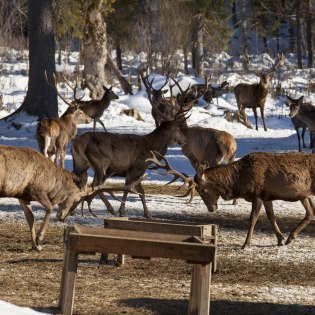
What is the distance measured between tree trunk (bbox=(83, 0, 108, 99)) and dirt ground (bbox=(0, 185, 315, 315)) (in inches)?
759

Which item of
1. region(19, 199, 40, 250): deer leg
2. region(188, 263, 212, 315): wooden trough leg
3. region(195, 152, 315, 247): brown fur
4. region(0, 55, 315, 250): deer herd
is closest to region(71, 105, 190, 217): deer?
region(0, 55, 315, 250): deer herd

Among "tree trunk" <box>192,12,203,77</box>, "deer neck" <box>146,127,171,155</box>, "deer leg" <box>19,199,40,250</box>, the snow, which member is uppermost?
"tree trunk" <box>192,12,203,77</box>

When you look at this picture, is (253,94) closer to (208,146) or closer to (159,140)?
(208,146)

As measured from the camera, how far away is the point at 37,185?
458 inches

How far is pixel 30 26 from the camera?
27.4 m

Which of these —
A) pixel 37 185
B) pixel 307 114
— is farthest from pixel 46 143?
pixel 307 114

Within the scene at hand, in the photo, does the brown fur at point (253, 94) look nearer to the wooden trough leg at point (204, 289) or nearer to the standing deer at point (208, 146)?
the standing deer at point (208, 146)


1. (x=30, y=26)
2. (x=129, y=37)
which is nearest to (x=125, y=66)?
(x=129, y=37)

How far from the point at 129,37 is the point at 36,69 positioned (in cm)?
2315

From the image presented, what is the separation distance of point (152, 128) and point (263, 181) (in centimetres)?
1576

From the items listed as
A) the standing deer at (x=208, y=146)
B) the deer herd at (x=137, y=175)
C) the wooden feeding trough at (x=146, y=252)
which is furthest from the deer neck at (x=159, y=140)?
the wooden feeding trough at (x=146, y=252)

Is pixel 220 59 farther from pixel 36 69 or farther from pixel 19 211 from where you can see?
pixel 19 211

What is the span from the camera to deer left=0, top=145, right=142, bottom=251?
37.2ft

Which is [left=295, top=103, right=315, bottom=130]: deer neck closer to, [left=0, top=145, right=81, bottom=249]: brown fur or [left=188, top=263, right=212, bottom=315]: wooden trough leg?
[left=0, top=145, right=81, bottom=249]: brown fur
